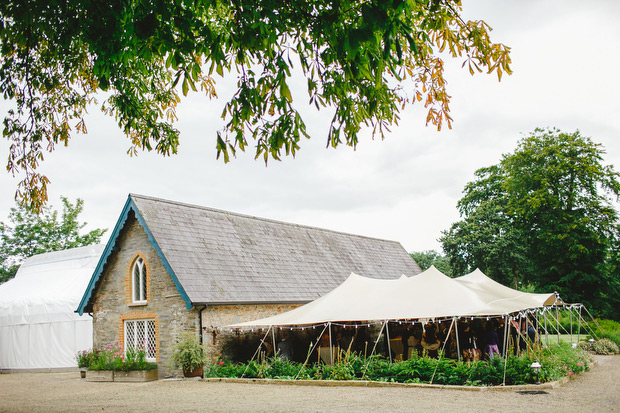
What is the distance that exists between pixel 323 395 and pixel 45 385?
36.5 feet

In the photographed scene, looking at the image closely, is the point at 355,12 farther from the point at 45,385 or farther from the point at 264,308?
the point at 45,385

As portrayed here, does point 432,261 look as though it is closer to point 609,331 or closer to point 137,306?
point 609,331

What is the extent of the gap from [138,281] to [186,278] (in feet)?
9.93

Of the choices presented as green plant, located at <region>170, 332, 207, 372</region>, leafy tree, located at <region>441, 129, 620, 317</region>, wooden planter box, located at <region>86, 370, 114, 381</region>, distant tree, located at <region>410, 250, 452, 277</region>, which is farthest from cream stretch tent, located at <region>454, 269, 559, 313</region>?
distant tree, located at <region>410, 250, 452, 277</region>

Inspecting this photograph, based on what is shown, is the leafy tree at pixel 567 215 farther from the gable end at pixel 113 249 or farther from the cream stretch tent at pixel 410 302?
the gable end at pixel 113 249

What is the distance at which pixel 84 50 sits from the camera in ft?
33.2

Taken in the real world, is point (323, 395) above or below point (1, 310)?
below

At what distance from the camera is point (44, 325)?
86.0 ft

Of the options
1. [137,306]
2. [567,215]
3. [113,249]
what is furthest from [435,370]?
[567,215]

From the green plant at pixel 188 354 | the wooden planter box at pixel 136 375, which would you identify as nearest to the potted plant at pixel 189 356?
the green plant at pixel 188 354

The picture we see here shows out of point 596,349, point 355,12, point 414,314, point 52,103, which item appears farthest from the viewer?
point 596,349

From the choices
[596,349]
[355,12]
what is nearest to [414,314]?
[355,12]

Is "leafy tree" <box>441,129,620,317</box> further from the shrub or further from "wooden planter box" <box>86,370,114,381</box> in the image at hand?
"wooden planter box" <box>86,370,114,381</box>

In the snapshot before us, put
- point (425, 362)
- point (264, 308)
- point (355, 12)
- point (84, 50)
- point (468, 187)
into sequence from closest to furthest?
point (355, 12) < point (84, 50) < point (425, 362) < point (264, 308) < point (468, 187)
